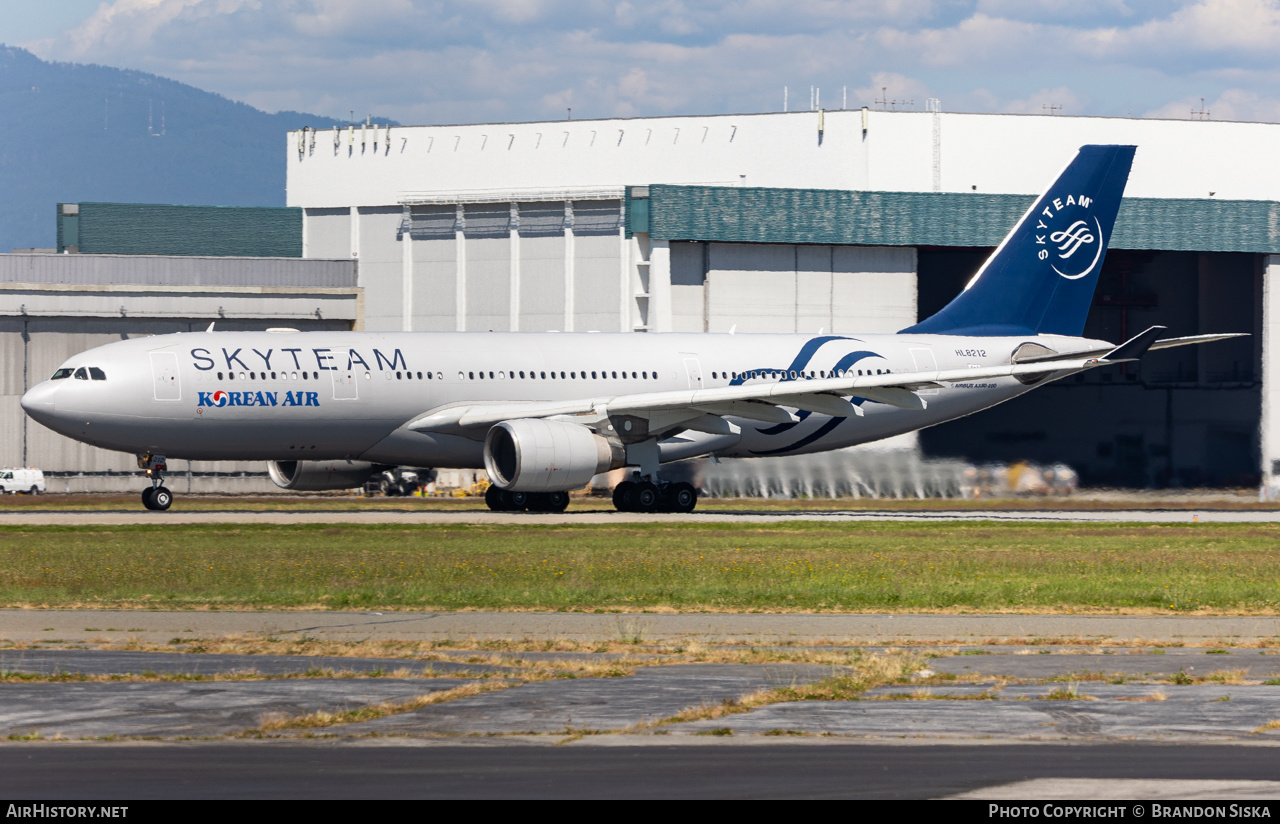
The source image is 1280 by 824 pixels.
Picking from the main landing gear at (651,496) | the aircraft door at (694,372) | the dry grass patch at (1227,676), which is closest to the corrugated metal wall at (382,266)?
the aircraft door at (694,372)

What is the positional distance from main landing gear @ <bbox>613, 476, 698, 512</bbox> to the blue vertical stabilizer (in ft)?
32.4

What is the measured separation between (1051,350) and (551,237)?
34.3 meters

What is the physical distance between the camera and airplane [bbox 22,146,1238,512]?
129 ft

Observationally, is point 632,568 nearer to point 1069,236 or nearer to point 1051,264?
point 1051,264

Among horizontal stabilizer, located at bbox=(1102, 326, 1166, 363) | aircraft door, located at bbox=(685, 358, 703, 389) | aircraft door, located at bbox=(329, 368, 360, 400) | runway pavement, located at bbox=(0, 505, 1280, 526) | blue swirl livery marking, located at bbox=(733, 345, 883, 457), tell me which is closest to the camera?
runway pavement, located at bbox=(0, 505, 1280, 526)

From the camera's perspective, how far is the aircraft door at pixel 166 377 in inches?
1535

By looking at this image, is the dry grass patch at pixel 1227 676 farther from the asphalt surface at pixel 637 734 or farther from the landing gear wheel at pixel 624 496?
the landing gear wheel at pixel 624 496

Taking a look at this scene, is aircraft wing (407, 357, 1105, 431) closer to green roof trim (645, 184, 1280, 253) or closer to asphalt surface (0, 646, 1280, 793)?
green roof trim (645, 184, 1280, 253)

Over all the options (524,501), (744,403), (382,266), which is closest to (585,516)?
(524,501)

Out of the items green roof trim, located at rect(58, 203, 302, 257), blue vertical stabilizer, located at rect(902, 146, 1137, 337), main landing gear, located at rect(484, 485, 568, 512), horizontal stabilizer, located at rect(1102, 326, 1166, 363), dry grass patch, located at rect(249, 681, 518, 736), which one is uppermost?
green roof trim, located at rect(58, 203, 302, 257)

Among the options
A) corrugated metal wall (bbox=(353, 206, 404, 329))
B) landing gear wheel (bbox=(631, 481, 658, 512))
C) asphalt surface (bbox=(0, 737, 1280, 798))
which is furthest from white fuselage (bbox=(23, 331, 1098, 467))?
corrugated metal wall (bbox=(353, 206, 404, 329))

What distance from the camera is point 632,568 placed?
88.3 feet

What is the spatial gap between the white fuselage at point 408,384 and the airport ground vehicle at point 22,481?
26175 mm

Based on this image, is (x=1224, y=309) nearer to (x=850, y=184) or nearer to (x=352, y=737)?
(x=850, y=184)
